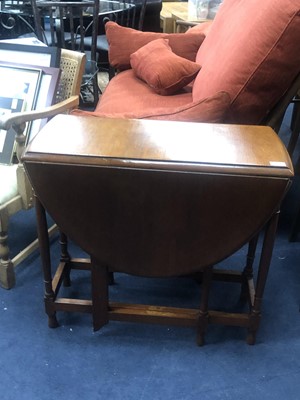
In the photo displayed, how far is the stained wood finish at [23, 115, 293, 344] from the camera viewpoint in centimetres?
113

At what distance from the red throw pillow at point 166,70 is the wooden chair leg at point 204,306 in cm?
114

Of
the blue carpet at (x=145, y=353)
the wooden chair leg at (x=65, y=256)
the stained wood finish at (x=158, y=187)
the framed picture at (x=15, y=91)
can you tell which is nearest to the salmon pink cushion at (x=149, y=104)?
the stained wood finish at (x=158, y=187)

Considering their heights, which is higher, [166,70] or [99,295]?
[166,70]

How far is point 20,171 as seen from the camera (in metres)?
1.59

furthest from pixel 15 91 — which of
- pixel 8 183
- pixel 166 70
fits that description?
pixel 166 70

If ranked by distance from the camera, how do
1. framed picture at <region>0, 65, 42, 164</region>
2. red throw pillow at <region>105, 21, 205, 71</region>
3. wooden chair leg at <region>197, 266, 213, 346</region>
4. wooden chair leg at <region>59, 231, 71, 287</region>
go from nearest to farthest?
1. wooden chair leg at <region>197, 266, 213, 346</region>
2. wooden chair leg at <region>59, 231, 71, 287</region>
3. framed picture at <region>0, 65, 42, 164</region>
4. red throw pillow at <region>105, 21, 205, 71</region>

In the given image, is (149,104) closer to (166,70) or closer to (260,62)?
(166,70)

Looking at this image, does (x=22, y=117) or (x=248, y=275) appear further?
(x=248, y=275)

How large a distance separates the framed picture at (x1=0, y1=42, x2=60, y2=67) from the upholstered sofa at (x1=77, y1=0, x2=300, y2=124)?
368mm

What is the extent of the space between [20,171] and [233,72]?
32.6 inches

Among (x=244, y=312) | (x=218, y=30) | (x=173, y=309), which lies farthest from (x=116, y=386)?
(x=218, y=30)

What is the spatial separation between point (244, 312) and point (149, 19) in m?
2.89

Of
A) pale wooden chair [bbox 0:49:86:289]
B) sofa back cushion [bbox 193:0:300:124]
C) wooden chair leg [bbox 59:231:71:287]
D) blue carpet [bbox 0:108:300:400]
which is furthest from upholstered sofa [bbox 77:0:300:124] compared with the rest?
blue carpet [bbox 0:108:300:400]

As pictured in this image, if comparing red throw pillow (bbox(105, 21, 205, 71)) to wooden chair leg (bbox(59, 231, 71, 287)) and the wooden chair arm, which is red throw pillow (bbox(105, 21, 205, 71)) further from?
wooden chair leg (bbox(59, 231, 71, 287))
